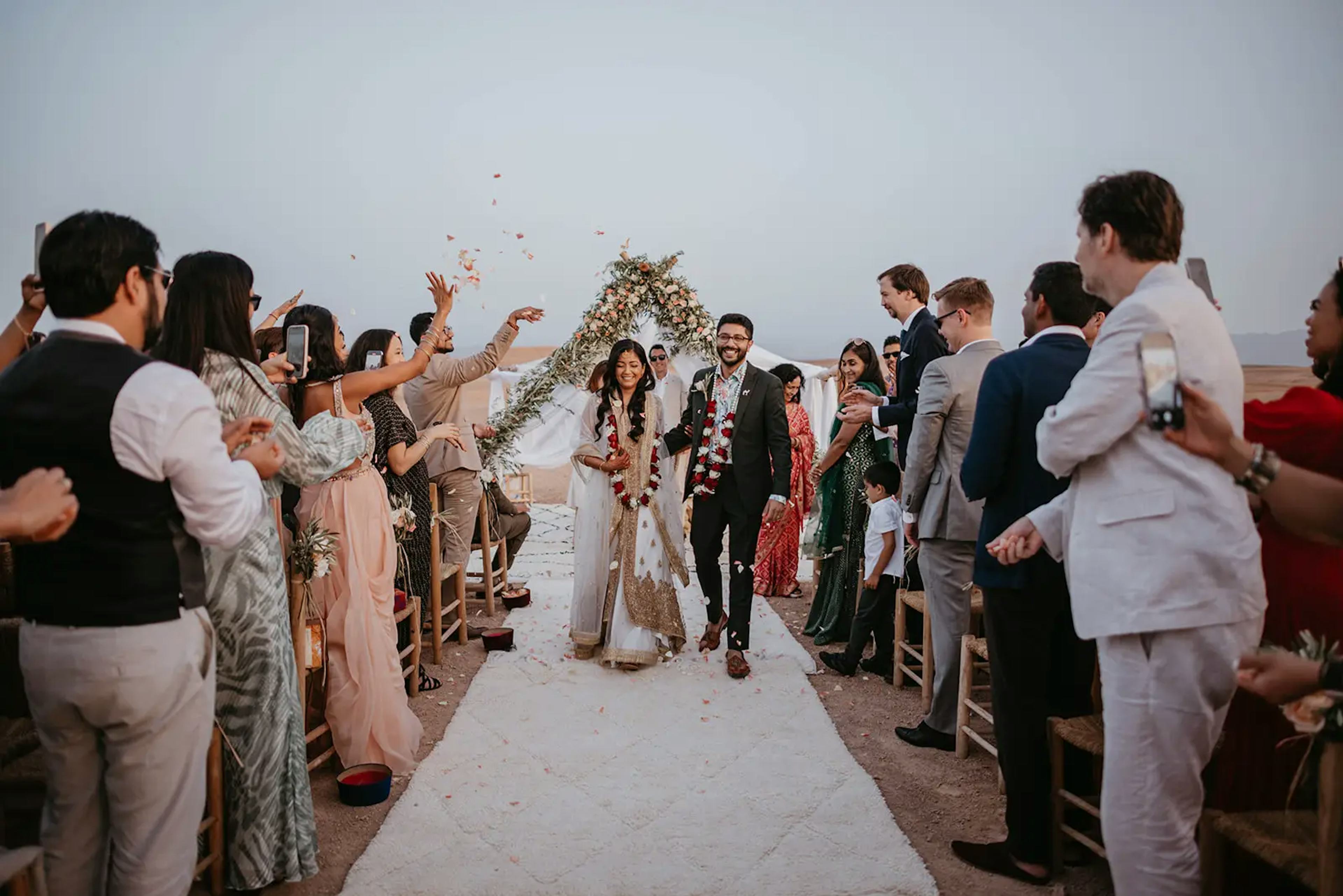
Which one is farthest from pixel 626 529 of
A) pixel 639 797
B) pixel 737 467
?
pixel 639 797

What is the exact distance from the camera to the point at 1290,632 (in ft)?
7.85

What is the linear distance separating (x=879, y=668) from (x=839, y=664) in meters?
0.25

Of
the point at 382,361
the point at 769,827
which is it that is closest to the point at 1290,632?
the point at 769,827

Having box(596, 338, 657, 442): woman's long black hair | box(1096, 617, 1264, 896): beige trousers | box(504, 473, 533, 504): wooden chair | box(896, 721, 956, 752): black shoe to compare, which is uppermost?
box(596, 338, 657, 442): woman's long black hair

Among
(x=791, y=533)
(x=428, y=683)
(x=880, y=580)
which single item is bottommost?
(x=428, y=683)

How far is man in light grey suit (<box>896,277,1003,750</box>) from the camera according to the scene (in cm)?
406

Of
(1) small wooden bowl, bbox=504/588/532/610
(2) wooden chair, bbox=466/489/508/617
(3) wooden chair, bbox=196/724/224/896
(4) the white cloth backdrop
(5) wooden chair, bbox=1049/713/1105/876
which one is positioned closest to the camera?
(3) wooden chair, bbox=196/724/224/896

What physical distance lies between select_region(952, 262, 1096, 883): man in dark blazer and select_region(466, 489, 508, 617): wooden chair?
412cm

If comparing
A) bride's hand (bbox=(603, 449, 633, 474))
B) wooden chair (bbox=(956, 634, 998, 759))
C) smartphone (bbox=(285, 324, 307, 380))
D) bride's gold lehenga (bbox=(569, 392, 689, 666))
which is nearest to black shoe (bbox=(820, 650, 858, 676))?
bride's gold lehenga (bbox=(569, 392, 689, 666))

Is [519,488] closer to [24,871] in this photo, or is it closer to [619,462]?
[619,462]

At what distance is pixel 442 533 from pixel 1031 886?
14.6 feet

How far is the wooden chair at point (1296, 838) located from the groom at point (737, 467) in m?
3.11

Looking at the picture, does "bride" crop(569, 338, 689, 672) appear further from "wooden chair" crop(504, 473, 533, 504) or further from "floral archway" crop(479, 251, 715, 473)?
"wooden chair" crop(504, 473, 533, 504)

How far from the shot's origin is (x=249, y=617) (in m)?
2.74
